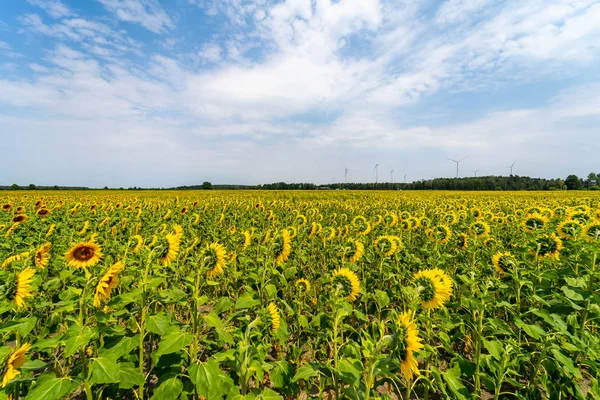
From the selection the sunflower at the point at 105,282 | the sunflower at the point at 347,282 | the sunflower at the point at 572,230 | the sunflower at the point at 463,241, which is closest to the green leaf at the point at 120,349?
the sunflower at the point at 105,282

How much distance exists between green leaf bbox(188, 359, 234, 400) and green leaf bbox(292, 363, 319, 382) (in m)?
0.51

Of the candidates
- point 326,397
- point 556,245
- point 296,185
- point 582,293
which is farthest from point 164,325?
point 296,185

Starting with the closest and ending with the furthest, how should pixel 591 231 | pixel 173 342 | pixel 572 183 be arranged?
1. pixel 173 342
2. pixel 591 231
3. pixel 572 183

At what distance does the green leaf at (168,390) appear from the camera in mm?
1922

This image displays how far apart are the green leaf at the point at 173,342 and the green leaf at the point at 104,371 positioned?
254 millimetres

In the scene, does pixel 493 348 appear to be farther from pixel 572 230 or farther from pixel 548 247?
pixel 572 230

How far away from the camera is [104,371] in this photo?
1.85 metres

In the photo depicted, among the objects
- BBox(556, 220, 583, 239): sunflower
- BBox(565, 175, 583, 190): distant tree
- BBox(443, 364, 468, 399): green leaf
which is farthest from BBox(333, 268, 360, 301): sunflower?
BBox(565, 175, 583, 190): distant tree

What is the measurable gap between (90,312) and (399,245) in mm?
4808

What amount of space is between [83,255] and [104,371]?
176cm

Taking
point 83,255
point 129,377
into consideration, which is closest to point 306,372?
point 129,377

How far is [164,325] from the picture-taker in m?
2.22

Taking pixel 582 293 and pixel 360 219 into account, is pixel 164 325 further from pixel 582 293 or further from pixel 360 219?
pixel 360 219

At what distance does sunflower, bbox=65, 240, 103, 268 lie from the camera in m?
3.02
